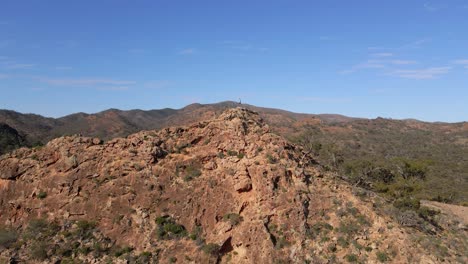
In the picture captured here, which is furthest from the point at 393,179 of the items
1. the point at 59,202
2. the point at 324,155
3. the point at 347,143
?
the point at 347,143

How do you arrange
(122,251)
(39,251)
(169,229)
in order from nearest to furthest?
(39,251) < (122,251) < (169,229)

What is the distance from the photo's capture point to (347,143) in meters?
89.8

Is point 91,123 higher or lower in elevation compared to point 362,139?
higher

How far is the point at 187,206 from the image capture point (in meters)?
25.3

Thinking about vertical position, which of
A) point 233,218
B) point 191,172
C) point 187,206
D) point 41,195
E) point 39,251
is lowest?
point 39,251

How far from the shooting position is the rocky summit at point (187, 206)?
74.8 ft

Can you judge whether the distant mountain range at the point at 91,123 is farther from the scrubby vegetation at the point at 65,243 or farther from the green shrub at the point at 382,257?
the green shrub at the point at 382,257

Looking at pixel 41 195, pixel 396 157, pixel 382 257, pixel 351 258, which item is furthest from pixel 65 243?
pixel 396 157

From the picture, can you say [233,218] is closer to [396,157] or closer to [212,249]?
[212,249]

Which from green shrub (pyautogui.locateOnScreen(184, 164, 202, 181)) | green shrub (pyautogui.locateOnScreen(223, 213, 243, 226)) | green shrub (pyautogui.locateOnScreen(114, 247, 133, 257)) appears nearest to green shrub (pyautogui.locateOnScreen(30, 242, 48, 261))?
green shrub (pyautogui.locateOnScreen(114, 247, 133, 257))

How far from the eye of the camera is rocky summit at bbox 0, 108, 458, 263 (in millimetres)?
22797

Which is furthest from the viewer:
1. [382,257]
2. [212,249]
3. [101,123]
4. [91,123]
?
[91,123]

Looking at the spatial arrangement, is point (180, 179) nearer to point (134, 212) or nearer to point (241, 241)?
point (134, 212)

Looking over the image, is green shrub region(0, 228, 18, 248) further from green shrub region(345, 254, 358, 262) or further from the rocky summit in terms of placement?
green shrub region(345, 254, 358, 262)
